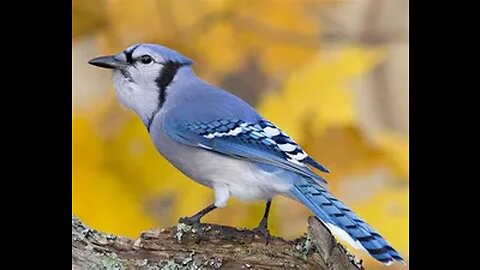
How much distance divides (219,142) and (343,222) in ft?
0.69

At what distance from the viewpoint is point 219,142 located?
135cm

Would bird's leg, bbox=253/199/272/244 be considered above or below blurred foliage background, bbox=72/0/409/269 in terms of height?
below

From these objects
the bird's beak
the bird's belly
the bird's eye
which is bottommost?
the bird's belly

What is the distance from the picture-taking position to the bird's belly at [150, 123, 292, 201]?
134 cm

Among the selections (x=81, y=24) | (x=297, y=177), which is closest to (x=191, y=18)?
(x=81, y=24)

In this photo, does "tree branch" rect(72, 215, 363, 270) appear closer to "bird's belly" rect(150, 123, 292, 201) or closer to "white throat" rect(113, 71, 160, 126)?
"bird's belly" rect(150, 123, 292, 201)

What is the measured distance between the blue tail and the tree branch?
6cm

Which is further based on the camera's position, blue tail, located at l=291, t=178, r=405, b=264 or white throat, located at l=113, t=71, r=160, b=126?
white throat, located at l=113, t=71, r=160, b=126

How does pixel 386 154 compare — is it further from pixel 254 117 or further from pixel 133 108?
pixel 133 108

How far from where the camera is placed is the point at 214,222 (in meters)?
1.38

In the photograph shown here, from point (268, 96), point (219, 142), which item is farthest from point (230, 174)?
point (268, 96)

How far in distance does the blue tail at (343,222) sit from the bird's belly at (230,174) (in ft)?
0.10

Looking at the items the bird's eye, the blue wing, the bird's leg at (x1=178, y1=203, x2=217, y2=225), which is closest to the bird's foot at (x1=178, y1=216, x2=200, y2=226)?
the bird's leg at (x1=178, y1=203, x2=217, y2=225)

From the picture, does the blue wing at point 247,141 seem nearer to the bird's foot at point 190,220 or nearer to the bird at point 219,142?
the bird at point 219,142
